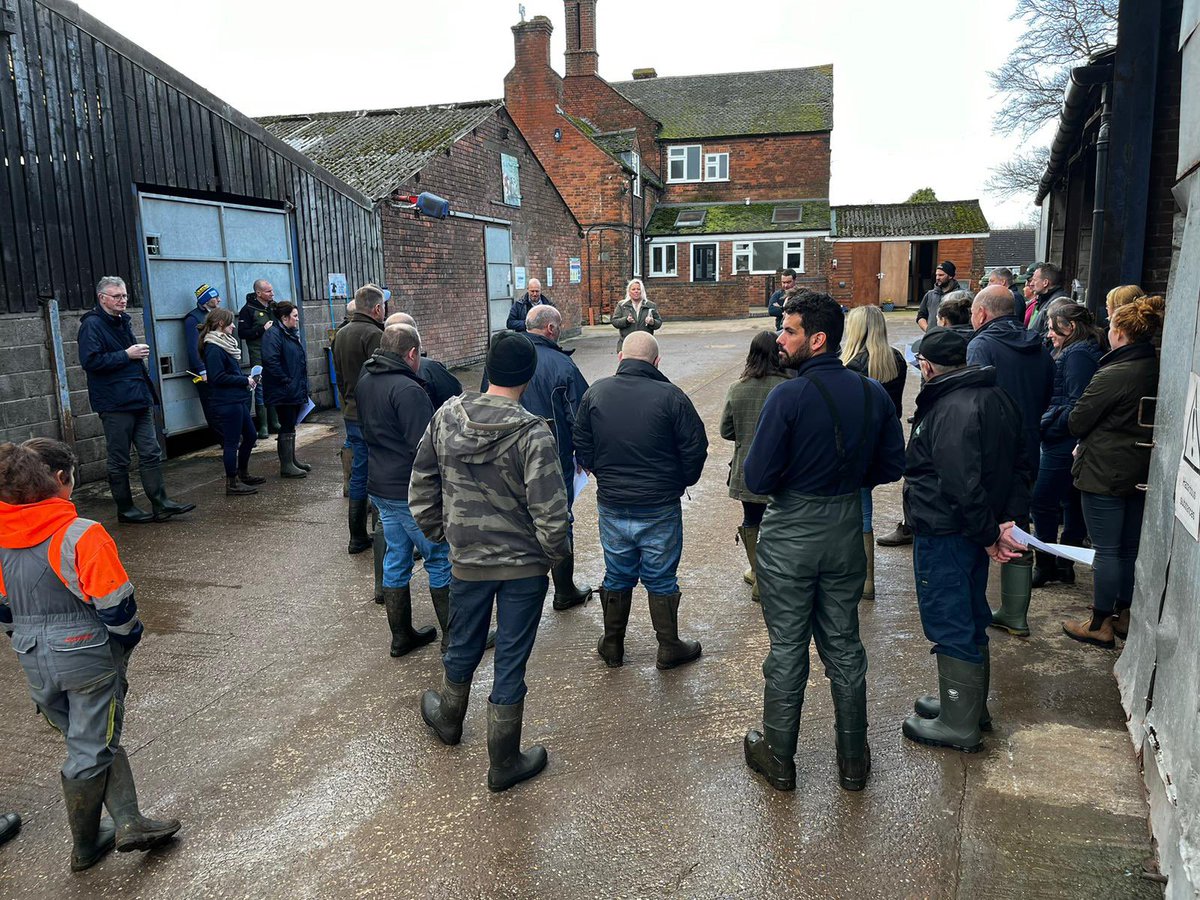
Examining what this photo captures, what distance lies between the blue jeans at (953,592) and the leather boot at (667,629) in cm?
136

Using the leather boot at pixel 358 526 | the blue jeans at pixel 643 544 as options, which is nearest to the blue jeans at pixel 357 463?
the leather boot at pixel 358 526

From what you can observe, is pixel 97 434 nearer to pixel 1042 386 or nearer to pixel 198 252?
pixel 198 252

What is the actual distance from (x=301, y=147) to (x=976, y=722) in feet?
56.9

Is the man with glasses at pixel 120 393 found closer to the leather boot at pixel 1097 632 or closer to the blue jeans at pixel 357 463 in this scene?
the blue jeans at pixel 357 463

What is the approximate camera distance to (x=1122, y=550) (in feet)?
15.8

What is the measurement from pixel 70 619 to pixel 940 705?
3.60 metres

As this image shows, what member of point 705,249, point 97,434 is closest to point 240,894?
point 97,434

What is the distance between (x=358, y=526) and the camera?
6.91 meters

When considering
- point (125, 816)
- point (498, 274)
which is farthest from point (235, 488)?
point (498, 274)

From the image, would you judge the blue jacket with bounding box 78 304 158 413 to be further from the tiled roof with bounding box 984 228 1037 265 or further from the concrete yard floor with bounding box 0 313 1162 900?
the tiled roof with bounding box 984 228 1037 265

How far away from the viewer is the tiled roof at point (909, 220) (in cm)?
3353

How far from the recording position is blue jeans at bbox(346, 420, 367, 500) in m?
6.59

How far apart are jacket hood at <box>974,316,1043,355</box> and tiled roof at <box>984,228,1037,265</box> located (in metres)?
48.1

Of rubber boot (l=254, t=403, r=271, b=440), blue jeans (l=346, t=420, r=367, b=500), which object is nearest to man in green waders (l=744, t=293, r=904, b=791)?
blue jeans (l=346, t=420, r=367, b=500)
